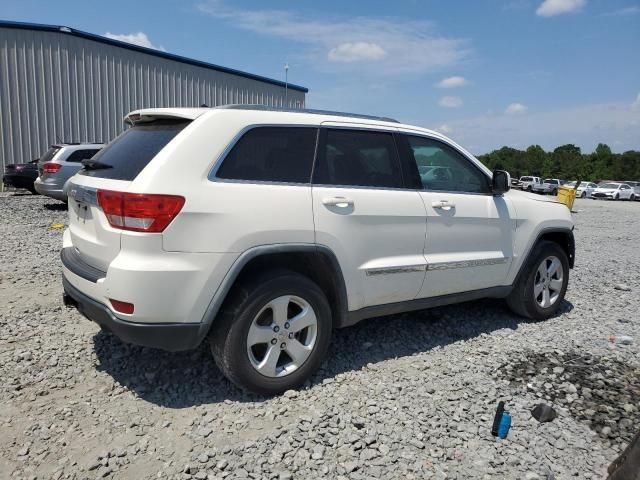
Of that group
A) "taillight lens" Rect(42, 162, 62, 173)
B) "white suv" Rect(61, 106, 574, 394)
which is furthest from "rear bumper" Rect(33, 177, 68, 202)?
"white suv" Rect(61, 106, 574, 394)

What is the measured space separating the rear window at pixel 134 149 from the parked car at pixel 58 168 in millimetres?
9241

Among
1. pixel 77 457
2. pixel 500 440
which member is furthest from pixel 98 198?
pixel 500 440

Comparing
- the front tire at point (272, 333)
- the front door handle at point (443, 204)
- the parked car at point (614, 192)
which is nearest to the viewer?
the front tire at point (272, 333)

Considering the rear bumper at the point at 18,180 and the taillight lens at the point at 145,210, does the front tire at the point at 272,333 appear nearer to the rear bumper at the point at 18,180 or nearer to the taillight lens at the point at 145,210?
the taillight lens at the point at 145,210

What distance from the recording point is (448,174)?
14.2 feet

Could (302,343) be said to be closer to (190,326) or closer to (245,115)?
(190,326)

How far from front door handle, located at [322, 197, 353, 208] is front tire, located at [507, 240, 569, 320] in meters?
2.33

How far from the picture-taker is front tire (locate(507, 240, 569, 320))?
4.94 m

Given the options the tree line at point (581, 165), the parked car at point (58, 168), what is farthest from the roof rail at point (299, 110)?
the tree line at point (581, 165)

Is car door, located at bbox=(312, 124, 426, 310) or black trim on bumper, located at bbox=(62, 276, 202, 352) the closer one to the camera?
black trim on bumper, located at bbox=(62, 276, 202, 352)

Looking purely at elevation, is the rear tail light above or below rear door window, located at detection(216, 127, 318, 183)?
below

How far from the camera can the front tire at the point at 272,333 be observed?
10.2 feet

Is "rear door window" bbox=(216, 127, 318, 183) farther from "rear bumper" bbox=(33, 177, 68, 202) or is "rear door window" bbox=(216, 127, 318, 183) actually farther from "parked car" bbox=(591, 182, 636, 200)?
"parked car" bbox=(591, 182, 636, 200)

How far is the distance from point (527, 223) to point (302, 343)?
8.63 ft
